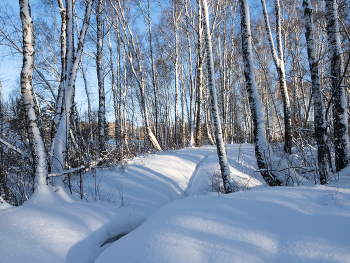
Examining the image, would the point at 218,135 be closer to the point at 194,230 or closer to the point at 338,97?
the point at 194,230

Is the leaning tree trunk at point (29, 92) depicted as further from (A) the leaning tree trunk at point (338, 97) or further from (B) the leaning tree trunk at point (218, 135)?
(A) the leaning tree trunk at point (338, 97)

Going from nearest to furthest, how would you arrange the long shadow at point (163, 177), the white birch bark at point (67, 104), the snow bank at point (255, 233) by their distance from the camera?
the snow bank at point (255, 233) < the white birch bark at point (67, 104) < the long shadow at point (163, 177)

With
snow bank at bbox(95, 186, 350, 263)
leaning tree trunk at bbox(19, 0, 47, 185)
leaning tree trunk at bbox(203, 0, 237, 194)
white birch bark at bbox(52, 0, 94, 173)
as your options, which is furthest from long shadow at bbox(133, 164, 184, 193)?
leaning tree trunk at bbox(19, 0, 47, 185)

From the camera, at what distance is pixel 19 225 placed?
1.87m

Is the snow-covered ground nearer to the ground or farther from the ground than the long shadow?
farther from the ground

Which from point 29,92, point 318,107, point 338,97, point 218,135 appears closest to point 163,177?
point 218,135

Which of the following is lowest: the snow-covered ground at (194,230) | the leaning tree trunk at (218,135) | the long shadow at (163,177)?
the long shadow at (163,177)

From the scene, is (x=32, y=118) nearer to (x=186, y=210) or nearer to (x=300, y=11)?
(x=186, y=210)

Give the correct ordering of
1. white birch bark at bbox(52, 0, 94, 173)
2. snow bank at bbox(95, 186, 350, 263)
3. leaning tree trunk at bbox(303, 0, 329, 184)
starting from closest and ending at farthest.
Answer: snow bank at bbox(95, 186, 350, 263) → leaning tree trunk at bbox(303, 0, 329, 184) → white birch bark at bbox(52, 0, 94, 173)

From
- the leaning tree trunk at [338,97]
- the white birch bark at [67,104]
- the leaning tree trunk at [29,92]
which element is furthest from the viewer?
the leaning tree trunk at [338,97]

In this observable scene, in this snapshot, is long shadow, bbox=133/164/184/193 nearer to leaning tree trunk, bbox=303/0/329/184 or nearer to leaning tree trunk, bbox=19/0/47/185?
leaning tree trunk, bbox=19/0/47/185

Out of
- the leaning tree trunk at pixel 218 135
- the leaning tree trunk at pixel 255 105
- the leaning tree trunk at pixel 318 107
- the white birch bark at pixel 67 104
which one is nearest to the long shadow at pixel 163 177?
the leaning tree trunk at pixel 218 135

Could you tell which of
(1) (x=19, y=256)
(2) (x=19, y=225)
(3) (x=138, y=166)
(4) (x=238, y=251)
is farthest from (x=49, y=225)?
(3) (x=138, y=166)

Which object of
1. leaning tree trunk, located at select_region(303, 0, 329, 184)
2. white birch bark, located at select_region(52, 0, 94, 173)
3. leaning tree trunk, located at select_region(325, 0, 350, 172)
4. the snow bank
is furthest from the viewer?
leaning tree trunk, located at select_region(325, 0, 350, 172)
